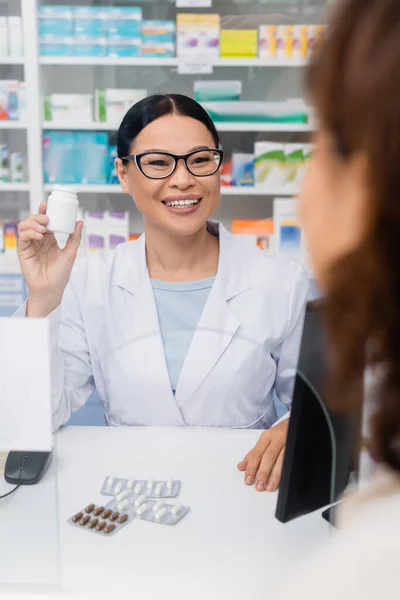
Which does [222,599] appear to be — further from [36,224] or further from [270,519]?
[36,224]

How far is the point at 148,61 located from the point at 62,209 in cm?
171

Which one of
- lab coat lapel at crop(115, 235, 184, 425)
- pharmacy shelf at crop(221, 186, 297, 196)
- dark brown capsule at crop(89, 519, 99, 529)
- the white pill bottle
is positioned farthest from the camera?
pharmacy shelf at crop(221, 186, 297, 196)

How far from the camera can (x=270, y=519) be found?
962 millimetres

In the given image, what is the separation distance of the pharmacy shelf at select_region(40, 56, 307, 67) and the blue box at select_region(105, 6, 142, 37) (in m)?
0.14

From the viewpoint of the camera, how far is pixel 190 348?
137 centimetres

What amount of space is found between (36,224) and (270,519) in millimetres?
620

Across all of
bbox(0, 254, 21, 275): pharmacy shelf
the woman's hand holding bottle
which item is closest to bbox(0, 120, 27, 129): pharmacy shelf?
bbox(0, 254, 21, 275): pharmacy shelf

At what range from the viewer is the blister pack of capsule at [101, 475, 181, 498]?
1.02 meters

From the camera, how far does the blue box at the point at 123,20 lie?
2.71 m

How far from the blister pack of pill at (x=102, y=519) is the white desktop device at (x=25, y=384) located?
4.9 inches

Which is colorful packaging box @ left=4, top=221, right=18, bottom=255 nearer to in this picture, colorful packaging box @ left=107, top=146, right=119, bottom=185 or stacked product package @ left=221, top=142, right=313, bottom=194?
colorful packaging box @ left=107, top=146, right=119, bottom=185

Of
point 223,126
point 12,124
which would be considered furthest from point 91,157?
point 223,126

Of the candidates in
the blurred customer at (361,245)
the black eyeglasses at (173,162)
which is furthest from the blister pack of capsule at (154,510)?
the black eyeglasses at (173,162)

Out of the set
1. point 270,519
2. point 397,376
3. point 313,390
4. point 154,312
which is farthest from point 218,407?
point 397,376
